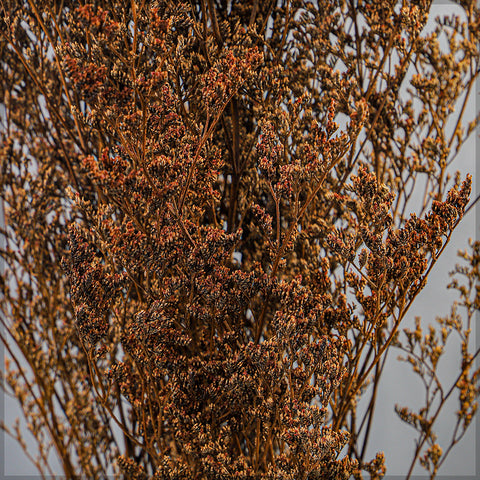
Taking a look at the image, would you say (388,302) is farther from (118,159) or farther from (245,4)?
(245,4)

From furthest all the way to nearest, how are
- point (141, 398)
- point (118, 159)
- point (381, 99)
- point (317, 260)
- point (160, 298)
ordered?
point (381, 99), point (317, 260), point (141, 398), point (160, 298), point (118, 159)

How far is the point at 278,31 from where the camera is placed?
5.44ft

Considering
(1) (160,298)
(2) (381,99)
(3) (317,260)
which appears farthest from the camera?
(2) (381,99)

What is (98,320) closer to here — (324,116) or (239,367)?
(239,367)

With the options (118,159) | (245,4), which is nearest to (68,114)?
(245,4)

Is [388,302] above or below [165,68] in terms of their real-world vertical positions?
below

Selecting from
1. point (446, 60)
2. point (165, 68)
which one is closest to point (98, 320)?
point (165, 68)

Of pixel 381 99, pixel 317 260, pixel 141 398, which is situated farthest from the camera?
pixel 381 99

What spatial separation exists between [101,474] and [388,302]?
3.64ft

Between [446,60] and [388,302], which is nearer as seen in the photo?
[388,302]

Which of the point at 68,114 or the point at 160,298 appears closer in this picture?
the point at 160,298

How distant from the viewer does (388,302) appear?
54.2 inches

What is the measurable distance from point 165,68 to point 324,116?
0.44 metres

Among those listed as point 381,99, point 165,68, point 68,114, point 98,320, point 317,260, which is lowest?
point 98,320
